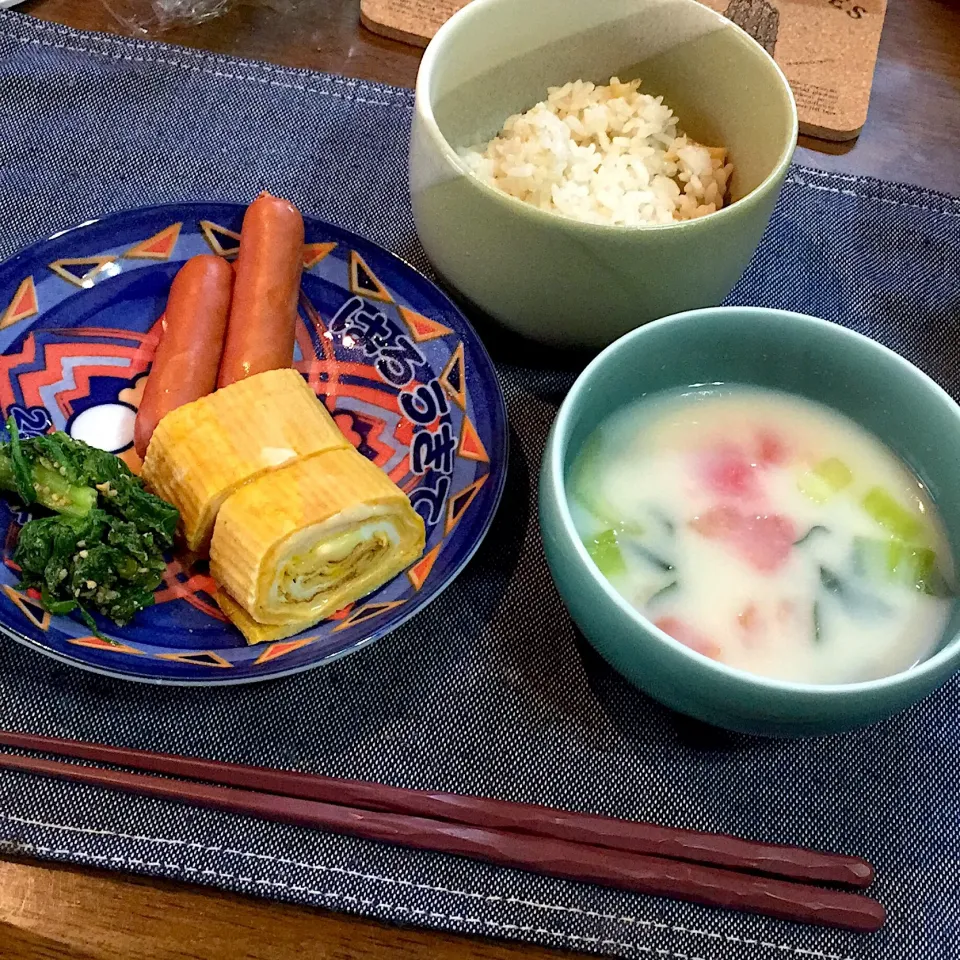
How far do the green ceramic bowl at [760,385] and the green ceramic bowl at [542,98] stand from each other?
0.14 meters

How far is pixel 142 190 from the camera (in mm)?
1511

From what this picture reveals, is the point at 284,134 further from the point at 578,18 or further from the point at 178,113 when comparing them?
the point at 578,18

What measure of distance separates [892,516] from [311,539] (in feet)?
2.16

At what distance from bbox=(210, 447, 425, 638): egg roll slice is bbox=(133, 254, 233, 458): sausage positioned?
0.69ft

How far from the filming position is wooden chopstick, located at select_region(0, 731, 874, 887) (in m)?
0.95

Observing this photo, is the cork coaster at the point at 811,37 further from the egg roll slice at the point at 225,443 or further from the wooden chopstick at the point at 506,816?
the wooden chopstick at the point at 506,816

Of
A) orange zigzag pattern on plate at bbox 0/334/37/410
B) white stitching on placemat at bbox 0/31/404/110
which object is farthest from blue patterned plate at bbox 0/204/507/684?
white stitching on placemat at bbox 0/31/404/110

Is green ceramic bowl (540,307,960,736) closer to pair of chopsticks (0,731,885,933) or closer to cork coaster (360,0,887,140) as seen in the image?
pair of chopsticks (0,731,885,933)

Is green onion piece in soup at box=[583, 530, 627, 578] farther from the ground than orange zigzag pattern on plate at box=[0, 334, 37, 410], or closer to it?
farther from the ground

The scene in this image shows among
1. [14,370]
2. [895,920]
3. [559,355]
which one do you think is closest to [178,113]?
[14,370]

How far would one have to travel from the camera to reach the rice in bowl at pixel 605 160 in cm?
124

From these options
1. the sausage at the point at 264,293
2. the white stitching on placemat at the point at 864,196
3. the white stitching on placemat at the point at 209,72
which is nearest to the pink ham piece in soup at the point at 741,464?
the sausage at the point at 264,293

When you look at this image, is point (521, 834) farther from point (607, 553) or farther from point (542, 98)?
point (542, 98)

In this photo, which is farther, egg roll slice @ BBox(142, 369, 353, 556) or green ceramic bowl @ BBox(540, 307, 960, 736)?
egg roll slice @ BBox(142, 369, 353, 556)
